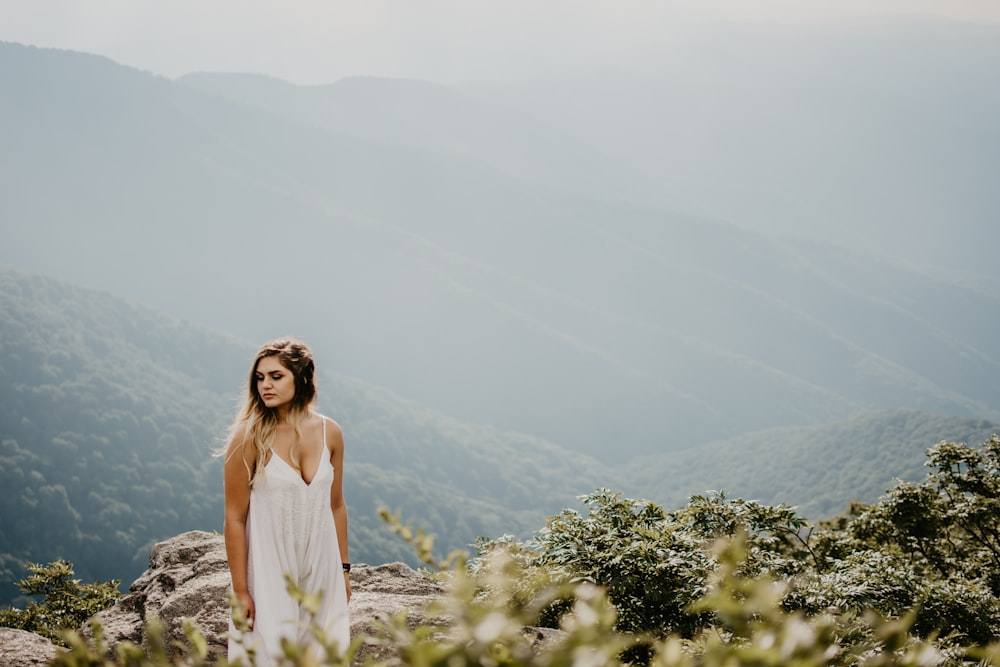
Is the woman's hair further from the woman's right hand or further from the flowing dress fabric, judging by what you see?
the woman's right hand

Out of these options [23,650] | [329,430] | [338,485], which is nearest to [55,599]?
[23,650]

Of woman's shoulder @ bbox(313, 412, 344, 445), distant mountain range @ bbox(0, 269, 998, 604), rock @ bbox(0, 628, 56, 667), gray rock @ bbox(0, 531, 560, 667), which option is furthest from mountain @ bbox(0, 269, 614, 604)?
woman's shoulder @ bbox(313, 412, 344, 445)

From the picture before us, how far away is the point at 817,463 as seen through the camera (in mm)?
103438

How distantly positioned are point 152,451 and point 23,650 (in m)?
107

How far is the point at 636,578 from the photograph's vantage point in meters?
4.31

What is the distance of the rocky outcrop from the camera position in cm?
457

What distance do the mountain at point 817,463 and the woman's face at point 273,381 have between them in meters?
78.0

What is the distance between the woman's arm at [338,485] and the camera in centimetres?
339

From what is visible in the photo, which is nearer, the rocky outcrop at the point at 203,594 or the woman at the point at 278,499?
the woman at the point at 278,499

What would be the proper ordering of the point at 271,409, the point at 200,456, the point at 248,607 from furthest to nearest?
1. the point at 200,456
2. the point at 271,409
3. the point at 248,607

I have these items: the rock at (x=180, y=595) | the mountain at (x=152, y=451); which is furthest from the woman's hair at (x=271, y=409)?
the mountain at (x=152, y=451)

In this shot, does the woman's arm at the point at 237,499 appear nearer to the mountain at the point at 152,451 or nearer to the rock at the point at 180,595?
the rock at the point at 180,595

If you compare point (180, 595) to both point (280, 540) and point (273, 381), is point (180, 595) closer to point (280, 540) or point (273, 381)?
point (280, 540)

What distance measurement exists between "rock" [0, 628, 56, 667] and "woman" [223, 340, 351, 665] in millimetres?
1897
